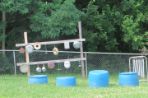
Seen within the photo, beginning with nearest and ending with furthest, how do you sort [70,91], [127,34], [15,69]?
[70,91] < [15,69] < [127,34]

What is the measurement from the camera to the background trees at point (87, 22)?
26438 mm

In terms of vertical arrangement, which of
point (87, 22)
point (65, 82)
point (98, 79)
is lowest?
point (65, 82)

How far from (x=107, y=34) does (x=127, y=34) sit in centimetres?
165

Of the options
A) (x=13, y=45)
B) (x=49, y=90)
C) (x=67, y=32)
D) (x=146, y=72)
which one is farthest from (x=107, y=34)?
(x=49, y=90)

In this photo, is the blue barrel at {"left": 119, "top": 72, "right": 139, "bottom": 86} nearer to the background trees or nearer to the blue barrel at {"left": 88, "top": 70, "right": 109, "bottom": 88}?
the blue barrel at {"left": 88, "top": 70, "right": 109, "bottom": 88}

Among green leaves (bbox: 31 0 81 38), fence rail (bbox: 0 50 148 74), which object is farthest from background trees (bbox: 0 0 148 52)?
fence rail (bbox: 0 50 148 74)

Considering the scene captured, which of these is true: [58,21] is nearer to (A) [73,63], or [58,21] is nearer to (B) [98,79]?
(A) [73,63]

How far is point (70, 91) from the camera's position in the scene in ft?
48.0

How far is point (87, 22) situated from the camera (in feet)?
97.0

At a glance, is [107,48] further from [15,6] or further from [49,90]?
[49,90]

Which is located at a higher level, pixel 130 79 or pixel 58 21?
pixel 58 21

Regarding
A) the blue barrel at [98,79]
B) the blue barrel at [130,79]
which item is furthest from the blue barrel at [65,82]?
the blue barrel at [130,79]

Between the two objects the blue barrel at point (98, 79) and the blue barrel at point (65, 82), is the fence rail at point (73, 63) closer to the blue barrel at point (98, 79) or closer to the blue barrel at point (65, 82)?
the blue barrel at point (65, 82)

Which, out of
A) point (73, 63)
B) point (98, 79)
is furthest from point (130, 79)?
point (73, 63)
